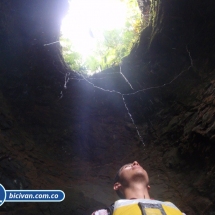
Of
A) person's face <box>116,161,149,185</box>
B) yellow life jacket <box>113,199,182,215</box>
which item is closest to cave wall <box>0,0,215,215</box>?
person's face <box>116,161,149,185</box>

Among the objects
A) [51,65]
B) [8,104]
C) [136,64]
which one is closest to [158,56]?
Result: [136,64]

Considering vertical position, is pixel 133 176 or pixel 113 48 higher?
pixel 113 48

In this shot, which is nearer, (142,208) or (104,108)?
(142,208)


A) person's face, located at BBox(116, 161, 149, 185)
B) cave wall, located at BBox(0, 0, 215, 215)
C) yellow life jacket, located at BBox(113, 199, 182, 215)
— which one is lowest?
yellow life jacket, located at BBox(113, 199, 182, 215)

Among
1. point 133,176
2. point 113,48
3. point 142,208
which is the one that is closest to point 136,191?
point 133,176

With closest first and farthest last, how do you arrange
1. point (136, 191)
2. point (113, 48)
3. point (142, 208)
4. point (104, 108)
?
point (142, 208) < point (136, 191) < point (104, 108) < point (113, 48)

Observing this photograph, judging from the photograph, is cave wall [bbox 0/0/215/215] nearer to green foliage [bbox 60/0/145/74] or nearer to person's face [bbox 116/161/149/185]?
green foliage [bbox 60/0/145/74]

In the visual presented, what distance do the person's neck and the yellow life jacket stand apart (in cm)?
51

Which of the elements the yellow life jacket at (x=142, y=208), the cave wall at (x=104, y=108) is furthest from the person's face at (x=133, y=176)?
the cave wall at (x=104, y=108)

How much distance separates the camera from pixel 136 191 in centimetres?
292

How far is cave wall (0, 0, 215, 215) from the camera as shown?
17.4ft

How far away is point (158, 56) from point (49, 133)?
13.2ft

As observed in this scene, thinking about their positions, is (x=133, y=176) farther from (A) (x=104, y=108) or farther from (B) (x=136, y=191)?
(A) (x=104, y=108)

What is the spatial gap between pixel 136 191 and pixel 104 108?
4.79 m
